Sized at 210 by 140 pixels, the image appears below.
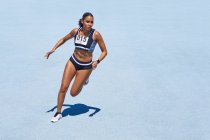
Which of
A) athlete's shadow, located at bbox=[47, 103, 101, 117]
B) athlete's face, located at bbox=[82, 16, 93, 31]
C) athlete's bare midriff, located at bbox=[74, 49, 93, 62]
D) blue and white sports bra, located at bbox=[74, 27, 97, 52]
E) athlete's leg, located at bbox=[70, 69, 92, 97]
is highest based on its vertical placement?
athlete's face, located at bbox=[82, 16, 93, 31]

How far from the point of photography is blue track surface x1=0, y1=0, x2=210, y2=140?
23.9 ft

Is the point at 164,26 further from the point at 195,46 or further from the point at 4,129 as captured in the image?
the point at 4,129

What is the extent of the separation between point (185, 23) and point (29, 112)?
900 cm

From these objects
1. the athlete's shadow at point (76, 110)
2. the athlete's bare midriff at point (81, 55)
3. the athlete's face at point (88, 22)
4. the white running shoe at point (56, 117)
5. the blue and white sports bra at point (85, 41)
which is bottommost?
the athlete's shadow at point (76, 110)

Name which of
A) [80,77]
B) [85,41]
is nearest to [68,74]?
[80,77]

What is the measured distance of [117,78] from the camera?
9.75 metres

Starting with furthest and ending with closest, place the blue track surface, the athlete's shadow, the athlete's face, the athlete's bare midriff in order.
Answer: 1. the athlete's shadow
2. the athlete's bare midriff
3. the blue track surface
4. the athlete's face

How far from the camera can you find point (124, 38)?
13.0m

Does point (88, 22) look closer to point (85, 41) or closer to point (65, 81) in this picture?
point (85, 41)

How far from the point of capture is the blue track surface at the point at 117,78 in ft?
23.9

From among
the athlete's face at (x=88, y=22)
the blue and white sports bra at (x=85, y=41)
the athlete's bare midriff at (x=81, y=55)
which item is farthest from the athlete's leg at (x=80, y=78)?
the athlete's face at (x=88, y=22)

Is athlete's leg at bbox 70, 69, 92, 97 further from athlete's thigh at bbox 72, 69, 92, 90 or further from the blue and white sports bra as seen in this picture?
the blue and white sports bra

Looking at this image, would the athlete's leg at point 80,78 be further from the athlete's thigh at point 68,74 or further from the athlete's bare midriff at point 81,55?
the athlete's bare midriff at point 81,55

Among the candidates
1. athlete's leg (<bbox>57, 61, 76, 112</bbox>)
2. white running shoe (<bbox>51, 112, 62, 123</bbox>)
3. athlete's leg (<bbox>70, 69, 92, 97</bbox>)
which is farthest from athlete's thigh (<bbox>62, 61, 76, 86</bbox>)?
white running shoe (<bbox>51, 112, 62, 123</bbox>)
